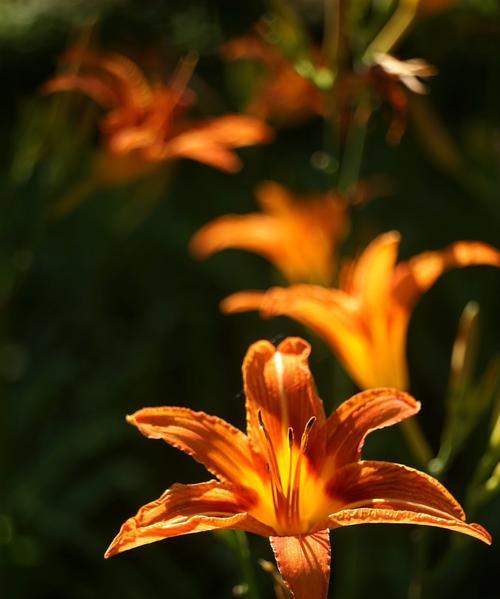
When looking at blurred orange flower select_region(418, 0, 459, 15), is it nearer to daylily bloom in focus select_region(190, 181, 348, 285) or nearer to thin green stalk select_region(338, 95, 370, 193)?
thin green stalk select_region(338, 95, 370, 193)

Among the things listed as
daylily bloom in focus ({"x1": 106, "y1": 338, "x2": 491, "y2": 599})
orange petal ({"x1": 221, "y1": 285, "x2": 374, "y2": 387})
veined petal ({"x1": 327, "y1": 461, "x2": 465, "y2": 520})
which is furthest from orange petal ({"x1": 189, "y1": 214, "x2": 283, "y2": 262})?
veined petal ({"x1": 327, "y1": 461, "x2": 465, "y2": 520})

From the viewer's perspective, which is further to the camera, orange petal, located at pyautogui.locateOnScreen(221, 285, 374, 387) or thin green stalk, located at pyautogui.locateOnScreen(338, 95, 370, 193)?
thin green stalk, located at pyautogui.locateOnScreen(338, 95, 370, 193)

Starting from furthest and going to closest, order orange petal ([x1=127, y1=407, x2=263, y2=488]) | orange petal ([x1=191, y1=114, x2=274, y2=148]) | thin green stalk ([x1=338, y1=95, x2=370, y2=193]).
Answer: orange petal ([x1=191, y1=114, x2=274, y2=148]) → thin green stalk ([x1=338, y1=95, x2=370, y2=193]) → orange petal ([x1=127, y1=407, x2=263, y2=488])

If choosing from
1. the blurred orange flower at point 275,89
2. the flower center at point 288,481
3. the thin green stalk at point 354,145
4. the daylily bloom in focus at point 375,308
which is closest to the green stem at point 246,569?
the flower center at point 288,481

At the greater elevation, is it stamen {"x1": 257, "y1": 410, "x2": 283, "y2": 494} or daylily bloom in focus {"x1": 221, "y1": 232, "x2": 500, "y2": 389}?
daylily bloom in focus {"x1": 221, "y1": 232, "x2": 500, "y2": 389}

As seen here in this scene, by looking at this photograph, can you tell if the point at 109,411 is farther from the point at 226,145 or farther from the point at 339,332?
the point at 339,332

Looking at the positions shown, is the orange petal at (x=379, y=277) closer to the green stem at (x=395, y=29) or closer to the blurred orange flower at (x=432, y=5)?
the green stem at (x=395, y=29)

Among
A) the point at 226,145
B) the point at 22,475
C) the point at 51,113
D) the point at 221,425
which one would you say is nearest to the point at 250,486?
the point at 221,425
